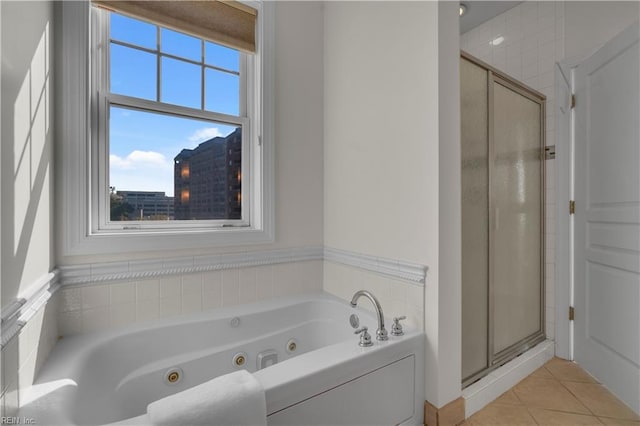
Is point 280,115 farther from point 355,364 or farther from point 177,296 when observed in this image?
point 355,364

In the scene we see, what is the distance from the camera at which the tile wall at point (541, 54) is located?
7.36ft

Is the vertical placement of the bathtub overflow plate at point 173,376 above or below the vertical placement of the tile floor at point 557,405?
above

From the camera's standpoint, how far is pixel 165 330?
1.53m

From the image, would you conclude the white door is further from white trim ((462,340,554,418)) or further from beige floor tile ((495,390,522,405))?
beige floor tile ((495,390,522,405))

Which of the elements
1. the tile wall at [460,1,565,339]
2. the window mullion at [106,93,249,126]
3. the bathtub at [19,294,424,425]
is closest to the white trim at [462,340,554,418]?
the tile wall at [460,1,565,339]

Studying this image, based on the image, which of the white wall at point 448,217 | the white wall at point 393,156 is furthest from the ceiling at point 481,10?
the white wall at point 448,217

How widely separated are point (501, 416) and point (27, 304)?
6.90 feet

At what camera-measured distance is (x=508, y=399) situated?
1.69 m

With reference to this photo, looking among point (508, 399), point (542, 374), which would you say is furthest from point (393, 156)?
point (542, 374)

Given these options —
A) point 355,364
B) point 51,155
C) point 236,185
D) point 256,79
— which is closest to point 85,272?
point 51,155

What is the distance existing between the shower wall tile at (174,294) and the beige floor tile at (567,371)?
164cm

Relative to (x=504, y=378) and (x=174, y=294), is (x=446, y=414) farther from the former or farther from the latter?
(x=174, y=294)

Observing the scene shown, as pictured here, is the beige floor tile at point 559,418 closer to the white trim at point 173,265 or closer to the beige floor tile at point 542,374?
the beige floor tile at point 542,374

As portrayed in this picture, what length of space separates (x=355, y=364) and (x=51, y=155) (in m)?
1.58
